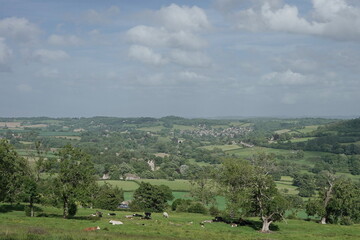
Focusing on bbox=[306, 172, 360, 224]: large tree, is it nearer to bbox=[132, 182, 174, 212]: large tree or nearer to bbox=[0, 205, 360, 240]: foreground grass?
bbox=[0, 205, 360, 240]: foreground grass

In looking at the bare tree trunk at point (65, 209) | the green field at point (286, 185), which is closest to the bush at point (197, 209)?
the bare tree trunk at point (65, 209)

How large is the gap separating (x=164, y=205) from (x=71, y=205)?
35560 millimetres

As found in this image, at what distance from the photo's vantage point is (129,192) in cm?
12300

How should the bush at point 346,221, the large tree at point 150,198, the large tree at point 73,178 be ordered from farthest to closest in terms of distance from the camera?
1. the large tree at point 150,198
2. the bush at point 346,221
3. the large tree at point 73,178

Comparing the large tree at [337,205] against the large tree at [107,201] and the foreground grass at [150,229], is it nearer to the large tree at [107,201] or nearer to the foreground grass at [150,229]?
the foreground grass at [150,229]

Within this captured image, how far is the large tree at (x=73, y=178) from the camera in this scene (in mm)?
47375

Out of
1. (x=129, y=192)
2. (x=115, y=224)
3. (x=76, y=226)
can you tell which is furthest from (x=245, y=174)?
(x=129, y=192)

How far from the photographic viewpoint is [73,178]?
49250 mm

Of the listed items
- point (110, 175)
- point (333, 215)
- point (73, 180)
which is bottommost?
point (110, 175)

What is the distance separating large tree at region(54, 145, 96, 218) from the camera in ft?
155

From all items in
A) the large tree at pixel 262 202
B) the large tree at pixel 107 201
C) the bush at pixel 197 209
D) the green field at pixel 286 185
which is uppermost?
the large tree at pixel 262 202

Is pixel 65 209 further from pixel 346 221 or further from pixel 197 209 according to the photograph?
pixel 346 221

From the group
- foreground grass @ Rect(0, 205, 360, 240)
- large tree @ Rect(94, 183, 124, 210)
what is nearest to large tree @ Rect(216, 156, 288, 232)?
foreground grass @ Rect(0, 205, 360, 240)

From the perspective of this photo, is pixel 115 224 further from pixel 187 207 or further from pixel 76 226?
pixel 187 207
